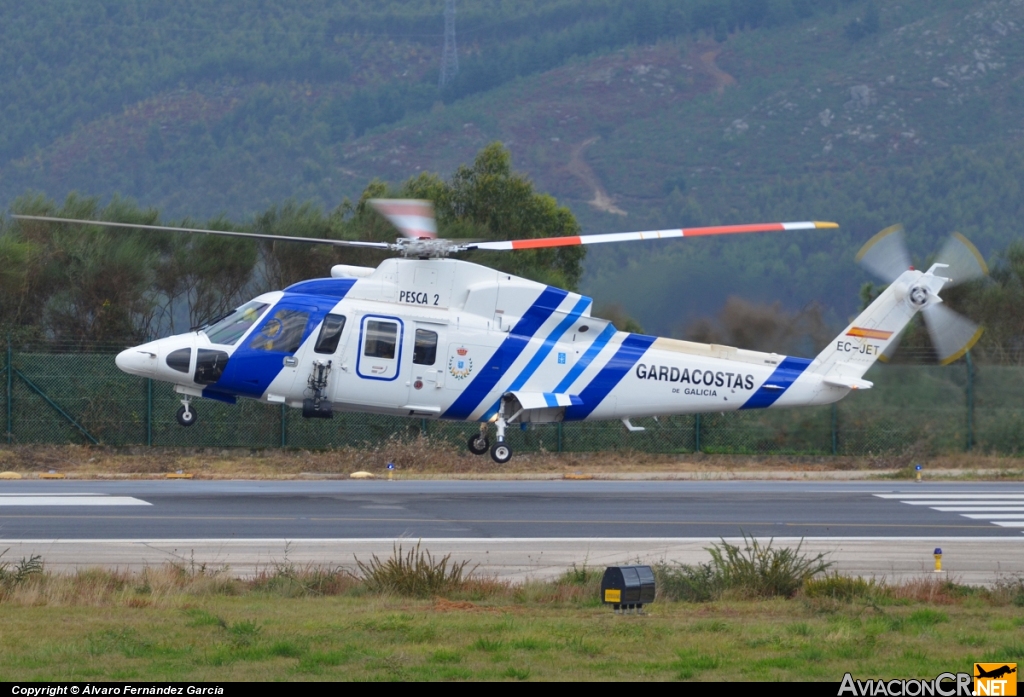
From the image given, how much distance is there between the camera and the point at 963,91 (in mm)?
94500

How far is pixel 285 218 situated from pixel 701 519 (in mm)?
22193

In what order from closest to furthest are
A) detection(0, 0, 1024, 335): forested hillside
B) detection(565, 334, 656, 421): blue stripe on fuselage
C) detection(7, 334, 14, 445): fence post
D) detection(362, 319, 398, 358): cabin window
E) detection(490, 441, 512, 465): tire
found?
detection(362, 319, 398, 358): cabin window, detection(490, 441, 512, 465): tire, detection(565, 334, 656, 421): blue stripe on fuselage, detection(7, 334, 14, 445): fence post, detection(0, 0, 1024, 335): forested hillside

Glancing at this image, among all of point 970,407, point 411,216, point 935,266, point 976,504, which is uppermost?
point 411,216

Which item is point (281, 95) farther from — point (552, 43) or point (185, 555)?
point (185, 555)

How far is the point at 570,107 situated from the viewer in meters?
104

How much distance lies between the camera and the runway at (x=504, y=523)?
15773mm

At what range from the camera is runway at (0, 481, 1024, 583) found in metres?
15.8

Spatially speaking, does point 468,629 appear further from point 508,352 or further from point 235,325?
point 235,325

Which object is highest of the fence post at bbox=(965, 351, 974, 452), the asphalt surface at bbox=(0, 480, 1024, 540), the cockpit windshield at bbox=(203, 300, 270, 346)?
the cockpit windshield at bbox=(203, 300, 270, 346)

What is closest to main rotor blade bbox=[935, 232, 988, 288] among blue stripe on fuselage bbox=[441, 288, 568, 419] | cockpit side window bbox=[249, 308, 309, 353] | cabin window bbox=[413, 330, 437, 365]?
blue stripe on fuselage bbox=[441, 288, 568, 419]

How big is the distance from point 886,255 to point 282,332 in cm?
1040

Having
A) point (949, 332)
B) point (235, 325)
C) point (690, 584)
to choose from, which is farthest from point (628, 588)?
point (949, 332)

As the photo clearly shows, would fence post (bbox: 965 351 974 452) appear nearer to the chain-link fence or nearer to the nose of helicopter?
the chain-link fence

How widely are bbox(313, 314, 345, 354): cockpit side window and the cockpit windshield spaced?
1.01 m
